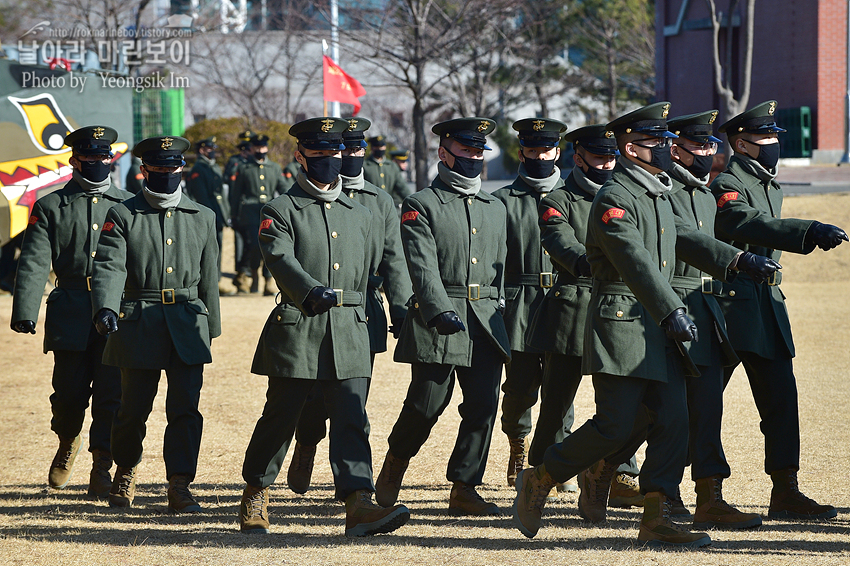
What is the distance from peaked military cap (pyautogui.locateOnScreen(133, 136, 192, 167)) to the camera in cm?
587

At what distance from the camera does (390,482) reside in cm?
572

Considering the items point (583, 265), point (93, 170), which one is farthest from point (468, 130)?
point (93, 170)

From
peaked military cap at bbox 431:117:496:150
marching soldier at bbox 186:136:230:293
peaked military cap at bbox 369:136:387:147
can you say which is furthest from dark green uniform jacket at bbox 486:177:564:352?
marching soldier at bbox 186:136:230:293

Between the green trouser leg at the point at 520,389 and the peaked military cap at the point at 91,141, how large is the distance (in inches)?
109

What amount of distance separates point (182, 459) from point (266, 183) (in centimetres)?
1013

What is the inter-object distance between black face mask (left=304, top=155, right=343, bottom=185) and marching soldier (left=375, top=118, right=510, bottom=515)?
495 millimetres

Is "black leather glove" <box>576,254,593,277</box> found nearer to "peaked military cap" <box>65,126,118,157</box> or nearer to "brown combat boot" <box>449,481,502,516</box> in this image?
→ "brown combat boot" <box>449,481,502,516</box>

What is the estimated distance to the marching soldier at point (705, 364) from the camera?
527 centimetres

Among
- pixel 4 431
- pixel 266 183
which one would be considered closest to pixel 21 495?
pixel 4 431

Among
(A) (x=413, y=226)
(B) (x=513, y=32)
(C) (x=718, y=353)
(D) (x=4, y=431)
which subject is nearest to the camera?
(C) (x=718, y=353)

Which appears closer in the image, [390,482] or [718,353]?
[718,353]

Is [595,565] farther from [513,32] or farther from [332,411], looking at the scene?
[513,32]

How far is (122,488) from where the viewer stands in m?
6.03

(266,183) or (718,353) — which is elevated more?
(266,183)
